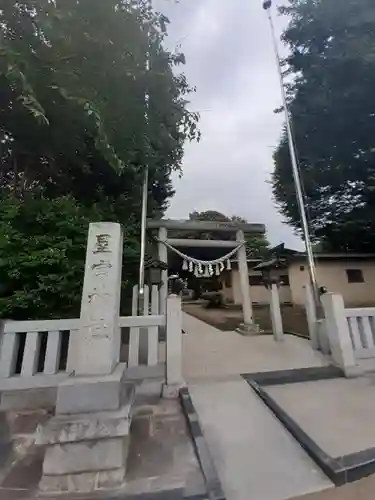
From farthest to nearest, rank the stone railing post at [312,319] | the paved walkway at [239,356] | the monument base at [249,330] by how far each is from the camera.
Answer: the monument base at [249,330], the stone railing post at [312,319], the paved walkway at [239,356]

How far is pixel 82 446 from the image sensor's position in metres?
1.62

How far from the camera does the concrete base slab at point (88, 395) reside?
5.73ft

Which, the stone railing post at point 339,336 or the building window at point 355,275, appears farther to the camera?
the building window at point 355,275

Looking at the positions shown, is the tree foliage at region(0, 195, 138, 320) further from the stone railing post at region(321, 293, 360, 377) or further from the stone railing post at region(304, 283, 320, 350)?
the stone railing post at region(304, 283, 320, 350)

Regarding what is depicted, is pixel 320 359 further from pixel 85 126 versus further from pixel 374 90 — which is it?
pixel 374 90

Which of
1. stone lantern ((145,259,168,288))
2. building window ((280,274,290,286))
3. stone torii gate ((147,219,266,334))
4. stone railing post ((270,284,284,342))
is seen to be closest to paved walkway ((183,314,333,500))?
stone railing post ((270,284,284,342))

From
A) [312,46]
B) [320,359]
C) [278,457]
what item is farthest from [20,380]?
[312,46]

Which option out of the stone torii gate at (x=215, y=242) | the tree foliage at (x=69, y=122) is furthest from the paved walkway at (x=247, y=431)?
the stone torii gate at (x=215, y=242)

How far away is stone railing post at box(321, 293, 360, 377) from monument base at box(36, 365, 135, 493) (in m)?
3.03

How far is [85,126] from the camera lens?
13.1 feet

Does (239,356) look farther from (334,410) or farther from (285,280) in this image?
(285,280)

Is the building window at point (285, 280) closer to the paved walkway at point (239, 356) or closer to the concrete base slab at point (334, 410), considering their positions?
the paved walkway at point (239, 356)

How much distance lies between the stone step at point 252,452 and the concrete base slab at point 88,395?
0.86m

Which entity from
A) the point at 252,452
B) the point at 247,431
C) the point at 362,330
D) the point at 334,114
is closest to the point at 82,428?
the point at 252,452
